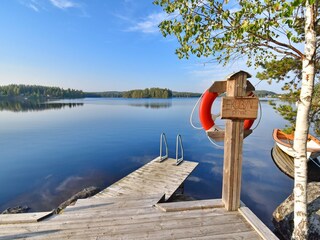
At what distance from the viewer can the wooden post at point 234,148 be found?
2.18 m

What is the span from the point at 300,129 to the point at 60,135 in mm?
15241

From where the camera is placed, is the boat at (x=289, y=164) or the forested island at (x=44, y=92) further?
the forested island at (x=44, y=92)

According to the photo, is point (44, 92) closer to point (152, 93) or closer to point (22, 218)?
point (152, 93)

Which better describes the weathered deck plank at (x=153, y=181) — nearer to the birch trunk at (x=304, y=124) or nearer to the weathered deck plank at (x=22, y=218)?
the weathered deck plank at (x=22, y=218)

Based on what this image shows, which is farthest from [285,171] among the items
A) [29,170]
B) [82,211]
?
[29,170]

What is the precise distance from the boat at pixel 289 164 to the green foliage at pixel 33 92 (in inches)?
3686

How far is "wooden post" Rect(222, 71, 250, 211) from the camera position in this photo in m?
2.18

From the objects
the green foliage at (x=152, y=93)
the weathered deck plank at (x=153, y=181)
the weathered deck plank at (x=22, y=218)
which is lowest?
the weathered deck plank at (x=153, y=181)

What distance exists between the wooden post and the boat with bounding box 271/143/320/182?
6.23 metres

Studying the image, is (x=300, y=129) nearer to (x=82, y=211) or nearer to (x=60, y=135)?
(x=82, y=211)

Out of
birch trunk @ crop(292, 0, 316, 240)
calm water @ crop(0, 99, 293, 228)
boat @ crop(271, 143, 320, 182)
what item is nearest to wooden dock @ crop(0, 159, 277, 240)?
birch trunk @ crop(292, 0, 316, 240)

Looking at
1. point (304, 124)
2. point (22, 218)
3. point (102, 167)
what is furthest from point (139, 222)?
point (102, 167)

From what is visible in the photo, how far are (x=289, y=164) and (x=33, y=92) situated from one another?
99.5 meters

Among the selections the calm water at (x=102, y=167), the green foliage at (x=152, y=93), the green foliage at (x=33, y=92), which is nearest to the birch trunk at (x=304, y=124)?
the calm water at (x=102, y=167)
